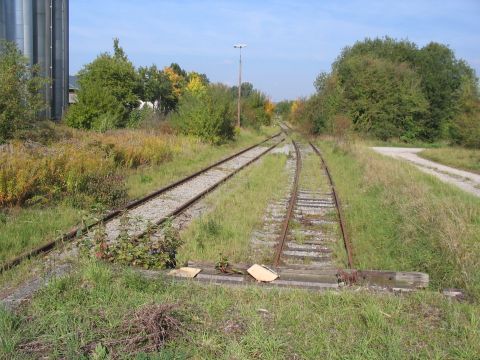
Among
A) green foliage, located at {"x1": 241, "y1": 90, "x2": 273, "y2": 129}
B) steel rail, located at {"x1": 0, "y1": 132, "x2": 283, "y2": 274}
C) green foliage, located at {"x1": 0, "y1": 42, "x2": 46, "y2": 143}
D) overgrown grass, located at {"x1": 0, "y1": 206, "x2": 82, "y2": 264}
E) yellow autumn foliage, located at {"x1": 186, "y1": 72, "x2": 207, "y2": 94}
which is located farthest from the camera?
green foliage, located at {"x1": 241, "y1": 90, "x2": 273, "y2": 129}

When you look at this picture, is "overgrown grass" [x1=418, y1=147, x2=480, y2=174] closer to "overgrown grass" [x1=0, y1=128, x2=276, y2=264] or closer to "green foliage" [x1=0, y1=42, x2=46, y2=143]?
"overgrown grass" [x1=0, y1=128, x2=276, y2=264]

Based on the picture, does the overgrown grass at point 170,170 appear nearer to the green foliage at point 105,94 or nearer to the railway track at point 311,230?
the railway track at point 311,230

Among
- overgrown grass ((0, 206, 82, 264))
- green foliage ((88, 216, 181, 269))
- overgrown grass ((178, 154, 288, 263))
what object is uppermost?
green foliage ((88, 216, 181, 269))

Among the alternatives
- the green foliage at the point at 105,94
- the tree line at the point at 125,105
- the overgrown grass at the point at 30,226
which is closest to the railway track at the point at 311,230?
the overgrown grass at the point at 30,226

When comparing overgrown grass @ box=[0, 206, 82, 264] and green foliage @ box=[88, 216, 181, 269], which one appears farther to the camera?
overgrown grass @ box=[0, 206, 82, 264]

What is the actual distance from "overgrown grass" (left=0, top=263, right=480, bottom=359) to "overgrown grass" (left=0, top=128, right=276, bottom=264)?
2652 millimetres

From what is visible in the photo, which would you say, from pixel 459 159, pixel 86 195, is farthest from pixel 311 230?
pixel 459 159

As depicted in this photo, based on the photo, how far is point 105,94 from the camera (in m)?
29.1

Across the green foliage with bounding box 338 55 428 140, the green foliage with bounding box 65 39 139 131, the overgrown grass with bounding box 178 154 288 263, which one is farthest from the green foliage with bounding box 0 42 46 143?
the green foliage with bounding box 338 55 428 140

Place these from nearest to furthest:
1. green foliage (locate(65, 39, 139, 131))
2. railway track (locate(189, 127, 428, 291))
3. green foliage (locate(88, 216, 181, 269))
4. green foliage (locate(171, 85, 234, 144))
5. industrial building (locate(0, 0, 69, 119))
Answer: railway track (locate(189, 127, 428, 291)) < green foliage (locate(88, 216, 181, 269)) < green foliage (locate(65, 39, 139, 131)) < industrial building (locate(0, 0, 69, 119)) < green foliage (locate(171, 85, 234, 144))

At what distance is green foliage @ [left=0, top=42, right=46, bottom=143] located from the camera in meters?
16.0

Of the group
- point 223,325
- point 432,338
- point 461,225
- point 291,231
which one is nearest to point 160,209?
point 291,231

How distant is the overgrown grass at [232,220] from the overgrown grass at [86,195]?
1.86 m

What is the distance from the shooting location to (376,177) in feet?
54.1
